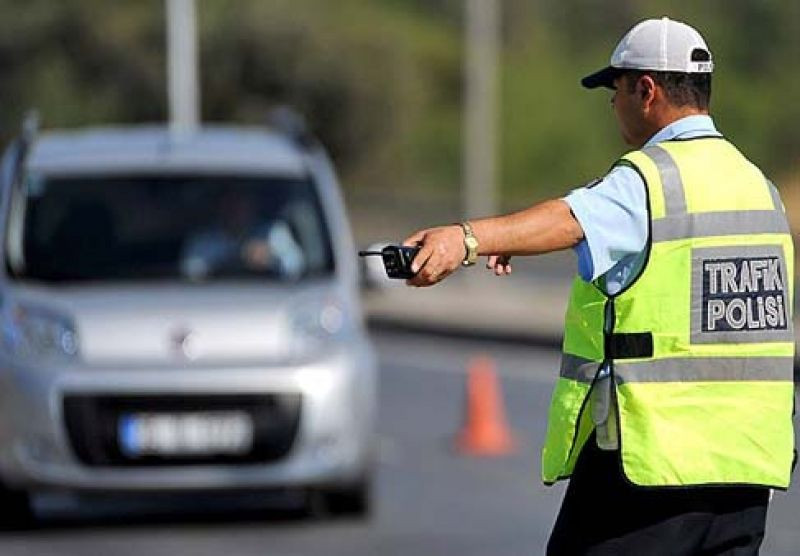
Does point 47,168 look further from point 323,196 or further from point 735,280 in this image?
point 735,280

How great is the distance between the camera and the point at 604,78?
4.96m

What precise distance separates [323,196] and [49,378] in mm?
1496

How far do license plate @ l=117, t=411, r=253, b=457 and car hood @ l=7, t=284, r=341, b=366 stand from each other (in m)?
0.22

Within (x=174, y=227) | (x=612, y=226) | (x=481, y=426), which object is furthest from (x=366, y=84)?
(x=612, y=226)

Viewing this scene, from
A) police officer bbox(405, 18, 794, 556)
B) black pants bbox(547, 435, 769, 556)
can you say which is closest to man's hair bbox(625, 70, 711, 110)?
police officer bbox(405, 18, 794, 556)

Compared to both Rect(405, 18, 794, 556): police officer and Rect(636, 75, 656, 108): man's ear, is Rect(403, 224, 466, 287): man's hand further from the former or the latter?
Rect(636, 75, 656, 108): man's ear

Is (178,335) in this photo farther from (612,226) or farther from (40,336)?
(612,226)

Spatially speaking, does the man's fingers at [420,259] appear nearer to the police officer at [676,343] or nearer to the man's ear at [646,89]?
the police officer at [676,343]

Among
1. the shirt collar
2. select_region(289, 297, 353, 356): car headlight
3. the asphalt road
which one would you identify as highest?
the shirt collar

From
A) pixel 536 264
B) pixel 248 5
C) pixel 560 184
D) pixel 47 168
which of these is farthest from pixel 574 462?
pixel 560 184

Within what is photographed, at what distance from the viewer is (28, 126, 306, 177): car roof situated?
1080 centimetres

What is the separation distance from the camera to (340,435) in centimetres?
1014

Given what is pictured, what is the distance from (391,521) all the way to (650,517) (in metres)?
6.01

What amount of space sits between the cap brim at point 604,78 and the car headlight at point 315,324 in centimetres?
519
